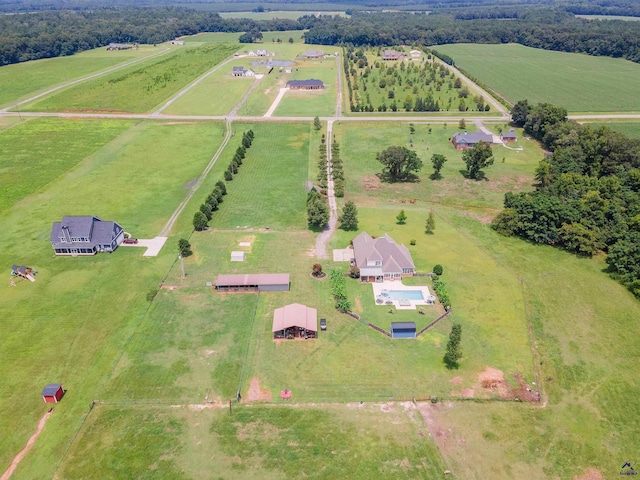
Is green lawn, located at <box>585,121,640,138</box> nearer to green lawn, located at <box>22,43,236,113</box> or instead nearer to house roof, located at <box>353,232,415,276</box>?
house roof, located at <box>353,232,415,276</box>

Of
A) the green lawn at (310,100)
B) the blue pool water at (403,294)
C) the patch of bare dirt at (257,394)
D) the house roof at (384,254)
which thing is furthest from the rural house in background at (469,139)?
the patch of bare dirt at (257,394)

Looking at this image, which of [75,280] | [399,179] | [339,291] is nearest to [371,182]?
[399,179]

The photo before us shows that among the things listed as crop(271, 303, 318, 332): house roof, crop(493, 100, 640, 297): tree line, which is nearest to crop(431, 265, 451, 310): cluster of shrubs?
crop(271, 303, 318, 332): house roof

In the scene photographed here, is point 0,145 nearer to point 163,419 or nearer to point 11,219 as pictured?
point 11,219

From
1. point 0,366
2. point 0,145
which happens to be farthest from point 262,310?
point 0,145

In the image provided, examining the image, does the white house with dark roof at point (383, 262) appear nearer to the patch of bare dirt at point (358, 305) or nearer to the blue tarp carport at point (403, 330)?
the patch of bare dirt at point (358, 305)

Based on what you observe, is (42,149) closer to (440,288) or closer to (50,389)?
(50,389)
